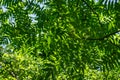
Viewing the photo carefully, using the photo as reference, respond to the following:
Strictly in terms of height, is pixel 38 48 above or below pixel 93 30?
below

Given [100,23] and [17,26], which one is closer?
[100,23]

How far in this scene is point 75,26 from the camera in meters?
5.00

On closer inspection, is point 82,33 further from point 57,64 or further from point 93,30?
point 57,64

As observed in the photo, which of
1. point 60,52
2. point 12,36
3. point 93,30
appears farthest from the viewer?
point 12,36

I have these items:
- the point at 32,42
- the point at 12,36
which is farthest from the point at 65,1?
the point at 12,36

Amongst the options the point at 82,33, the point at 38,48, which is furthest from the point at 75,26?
the point at 38,48

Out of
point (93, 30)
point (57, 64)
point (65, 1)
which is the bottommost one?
point (57, 64)

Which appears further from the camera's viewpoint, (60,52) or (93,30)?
(60,52)

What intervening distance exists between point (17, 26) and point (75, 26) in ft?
4.55

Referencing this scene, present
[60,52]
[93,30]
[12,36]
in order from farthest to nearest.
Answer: [12,36] → [60,52] → [93,30]

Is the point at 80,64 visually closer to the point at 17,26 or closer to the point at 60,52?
the point at 60,52

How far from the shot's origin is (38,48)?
5.34 meters

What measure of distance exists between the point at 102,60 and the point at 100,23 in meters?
0.68

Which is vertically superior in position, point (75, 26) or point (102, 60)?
point (75, 26)
